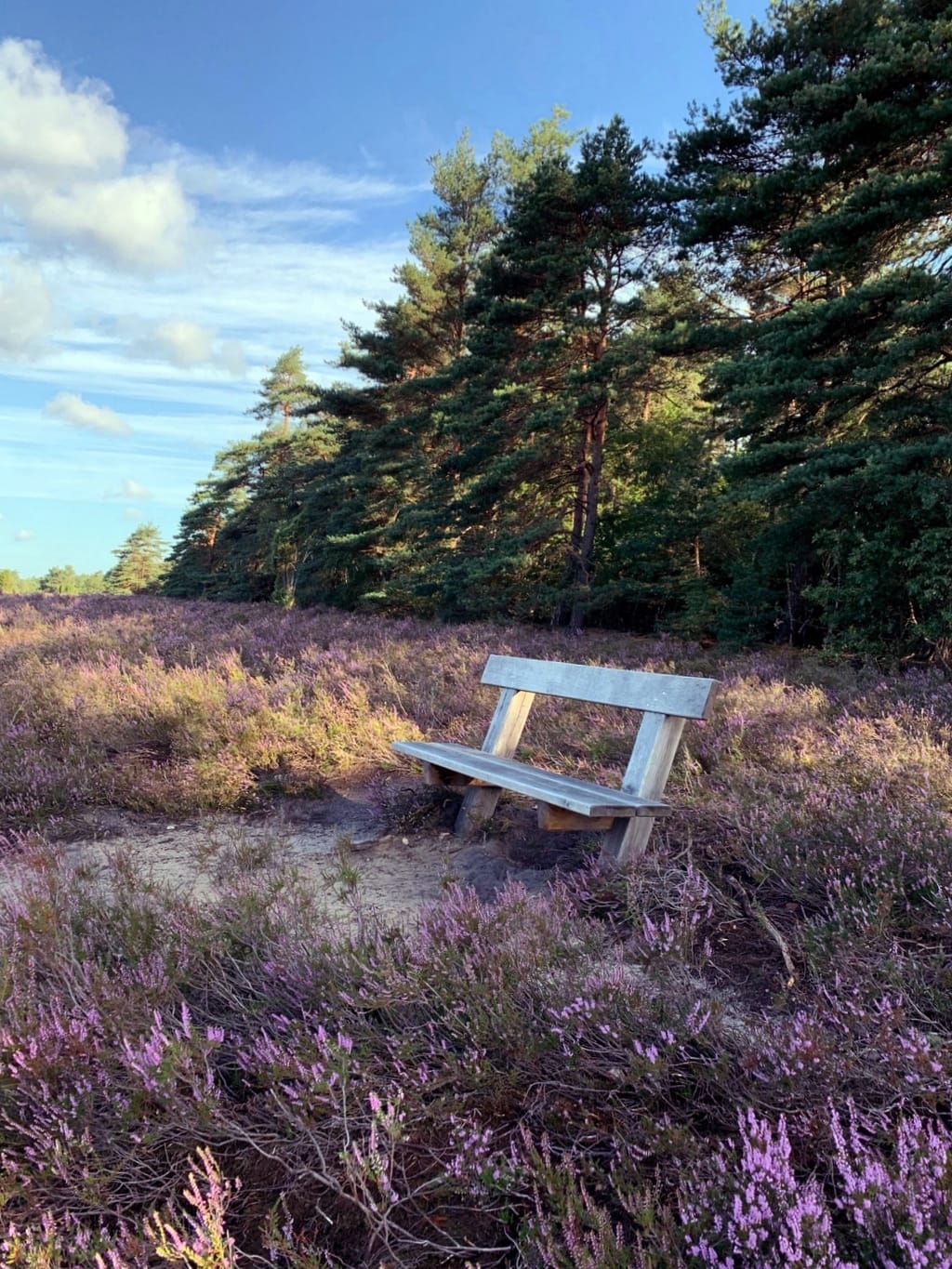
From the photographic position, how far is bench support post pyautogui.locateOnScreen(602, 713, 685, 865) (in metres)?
3.40

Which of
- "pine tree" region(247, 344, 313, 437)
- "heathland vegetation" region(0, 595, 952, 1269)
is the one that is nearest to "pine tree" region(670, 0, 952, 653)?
"heathland vegetation" region(0, 595, 952, 1269)

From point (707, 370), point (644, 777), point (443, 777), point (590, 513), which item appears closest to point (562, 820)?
point (644, 777)

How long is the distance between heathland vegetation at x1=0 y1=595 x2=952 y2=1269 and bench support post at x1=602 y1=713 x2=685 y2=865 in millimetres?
139

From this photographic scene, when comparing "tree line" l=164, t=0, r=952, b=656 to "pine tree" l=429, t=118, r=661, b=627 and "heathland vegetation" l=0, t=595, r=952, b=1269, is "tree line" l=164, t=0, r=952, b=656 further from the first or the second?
"heathland vegetation" l=0, t=595, r=952, b=1269

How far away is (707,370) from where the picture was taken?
10930 millimetres

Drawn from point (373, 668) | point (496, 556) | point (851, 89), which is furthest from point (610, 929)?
point (496, 556)

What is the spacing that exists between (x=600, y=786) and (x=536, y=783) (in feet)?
1.40

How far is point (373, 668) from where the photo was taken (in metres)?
8.20

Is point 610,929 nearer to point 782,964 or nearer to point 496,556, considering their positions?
point 782,964

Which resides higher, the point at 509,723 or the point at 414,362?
the point at 414,362

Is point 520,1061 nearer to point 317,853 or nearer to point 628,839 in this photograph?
point 628,839

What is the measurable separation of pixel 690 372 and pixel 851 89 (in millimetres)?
7113

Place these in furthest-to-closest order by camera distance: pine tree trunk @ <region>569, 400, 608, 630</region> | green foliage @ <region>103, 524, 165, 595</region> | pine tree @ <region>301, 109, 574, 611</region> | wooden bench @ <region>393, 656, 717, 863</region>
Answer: green foliage @ <region>103, 524, 165, 595</region> → pine tree @ <region>301, 109, 574, 611</region> → pine tree trunk @ <region>569, 400, 608, 630</region> → wooden bench @ <region>393, 656, 717, 863</region>

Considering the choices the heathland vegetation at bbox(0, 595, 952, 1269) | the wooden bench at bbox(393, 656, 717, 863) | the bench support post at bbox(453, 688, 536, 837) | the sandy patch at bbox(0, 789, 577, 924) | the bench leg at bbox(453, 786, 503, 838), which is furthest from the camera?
the bench support post at bbox(453, 688, 536, 837)
